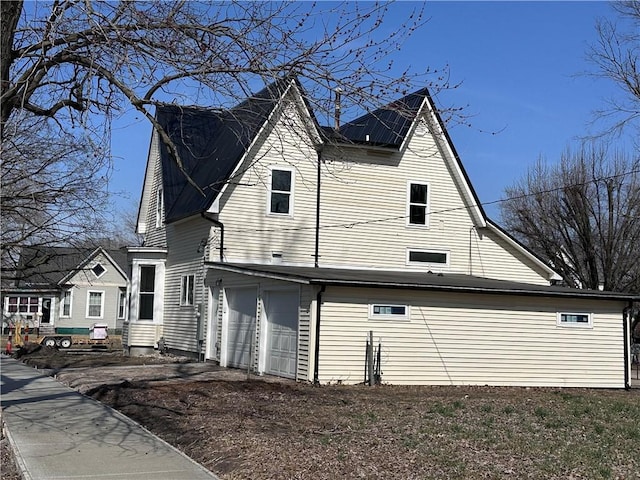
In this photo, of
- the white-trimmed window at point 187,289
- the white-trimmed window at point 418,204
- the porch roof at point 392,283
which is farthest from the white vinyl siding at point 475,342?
the white-trimmed window at point 187,289

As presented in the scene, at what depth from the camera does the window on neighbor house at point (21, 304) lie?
50875 mm

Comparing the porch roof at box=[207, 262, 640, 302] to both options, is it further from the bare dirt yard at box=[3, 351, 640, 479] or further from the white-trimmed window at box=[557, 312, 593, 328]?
the bare dirt yard at box=[3, 351, 640, 479]

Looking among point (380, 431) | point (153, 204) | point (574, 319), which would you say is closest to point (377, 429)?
point (380, 431)

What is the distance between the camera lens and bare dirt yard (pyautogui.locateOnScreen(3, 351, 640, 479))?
8438 millimetres

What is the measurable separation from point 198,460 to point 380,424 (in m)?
3.18

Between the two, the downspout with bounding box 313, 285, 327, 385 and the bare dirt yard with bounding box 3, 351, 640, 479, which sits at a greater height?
the downspout with bounding box 313, 285, 327, 385

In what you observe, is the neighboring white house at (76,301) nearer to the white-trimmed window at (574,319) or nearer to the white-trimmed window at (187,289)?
the white-trimmed window at (187,289)

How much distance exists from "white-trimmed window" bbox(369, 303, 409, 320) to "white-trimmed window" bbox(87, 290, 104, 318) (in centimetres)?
3536

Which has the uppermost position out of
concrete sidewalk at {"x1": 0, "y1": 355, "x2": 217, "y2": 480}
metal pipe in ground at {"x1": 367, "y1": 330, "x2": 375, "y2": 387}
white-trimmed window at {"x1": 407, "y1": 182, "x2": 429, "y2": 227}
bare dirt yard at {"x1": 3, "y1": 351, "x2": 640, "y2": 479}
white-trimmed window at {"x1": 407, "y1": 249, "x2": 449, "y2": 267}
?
white-trimmed window at {"x1": 407, "y1": 182, "x2": 429, "y2": 227}

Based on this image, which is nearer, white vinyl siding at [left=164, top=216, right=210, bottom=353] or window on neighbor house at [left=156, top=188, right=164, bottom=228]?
white vinyl siding at [left=164, top=216, right=210, bottom=353]

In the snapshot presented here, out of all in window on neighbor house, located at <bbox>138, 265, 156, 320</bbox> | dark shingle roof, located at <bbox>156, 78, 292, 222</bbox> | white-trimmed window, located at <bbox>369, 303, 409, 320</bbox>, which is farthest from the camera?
window on neighbor house, located at <bbox>138, 265, 156, 320</bbox>

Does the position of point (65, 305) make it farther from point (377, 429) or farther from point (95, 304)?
point (377, 429)

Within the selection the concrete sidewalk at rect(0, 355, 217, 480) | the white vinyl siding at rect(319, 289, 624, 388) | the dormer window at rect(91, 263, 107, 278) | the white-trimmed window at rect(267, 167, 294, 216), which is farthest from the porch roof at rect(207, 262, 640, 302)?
the dormer window at rect(91, 263, 107, 278)

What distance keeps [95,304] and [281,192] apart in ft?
101
